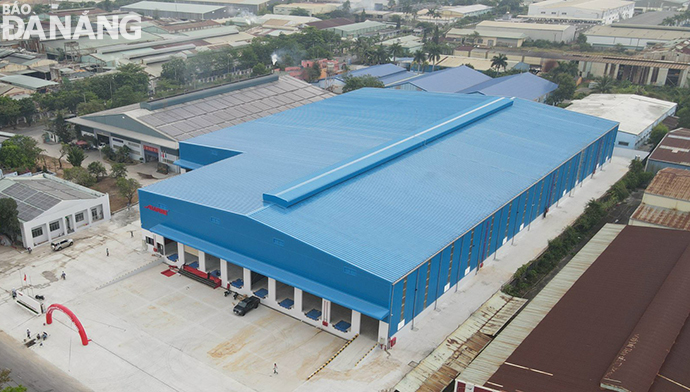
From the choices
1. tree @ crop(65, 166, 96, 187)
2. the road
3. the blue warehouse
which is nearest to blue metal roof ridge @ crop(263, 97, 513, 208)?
the blue warehouse

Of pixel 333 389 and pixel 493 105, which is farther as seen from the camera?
pixel 493 105

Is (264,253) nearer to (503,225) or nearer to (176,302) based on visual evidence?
(176,302)

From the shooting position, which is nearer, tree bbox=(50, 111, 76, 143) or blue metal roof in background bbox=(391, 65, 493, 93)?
tree bbox=(50, 111, 76, 143)

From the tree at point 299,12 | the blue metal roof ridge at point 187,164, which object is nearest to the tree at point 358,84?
the blue metal roof ridge at point 187,164

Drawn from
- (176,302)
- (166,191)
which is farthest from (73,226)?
(176,302)

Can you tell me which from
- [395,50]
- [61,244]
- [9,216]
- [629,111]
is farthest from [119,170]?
[395,50]

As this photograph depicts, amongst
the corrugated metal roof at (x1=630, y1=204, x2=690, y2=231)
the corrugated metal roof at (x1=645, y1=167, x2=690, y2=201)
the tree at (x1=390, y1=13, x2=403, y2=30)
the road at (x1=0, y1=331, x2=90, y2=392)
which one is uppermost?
the tree at (x1=390, y1=13, x2=403, y2=30)

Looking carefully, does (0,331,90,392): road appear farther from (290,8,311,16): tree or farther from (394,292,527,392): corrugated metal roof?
(290,8,311,16): tree
